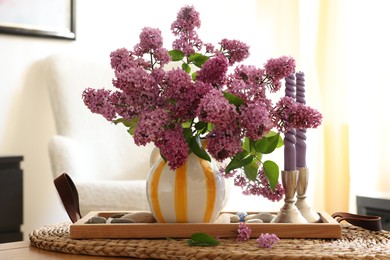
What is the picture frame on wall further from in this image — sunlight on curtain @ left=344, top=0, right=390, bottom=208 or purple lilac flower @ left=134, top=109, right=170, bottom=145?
purple lilac flower @ left=134, top=109, right=170, bottom=145

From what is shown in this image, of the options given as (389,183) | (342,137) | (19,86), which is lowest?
(389,183)

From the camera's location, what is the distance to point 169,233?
118cm

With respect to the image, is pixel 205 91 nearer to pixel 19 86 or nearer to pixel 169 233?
pixel 169 233

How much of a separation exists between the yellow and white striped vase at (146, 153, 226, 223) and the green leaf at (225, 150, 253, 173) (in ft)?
0.18

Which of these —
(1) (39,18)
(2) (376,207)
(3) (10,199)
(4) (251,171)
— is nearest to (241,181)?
(4) (251,171)

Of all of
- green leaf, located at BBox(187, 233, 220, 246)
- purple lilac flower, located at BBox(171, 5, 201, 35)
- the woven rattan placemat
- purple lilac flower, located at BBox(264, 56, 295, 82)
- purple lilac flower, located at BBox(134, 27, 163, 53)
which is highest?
purple lilac flower, located at BBox(171, 5, 201, 35)

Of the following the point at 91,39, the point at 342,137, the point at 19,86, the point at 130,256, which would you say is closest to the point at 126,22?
the point at 91,39

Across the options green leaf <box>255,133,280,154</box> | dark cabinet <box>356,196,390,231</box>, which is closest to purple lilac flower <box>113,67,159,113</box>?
green leaf <box>255,133,280,154</box>

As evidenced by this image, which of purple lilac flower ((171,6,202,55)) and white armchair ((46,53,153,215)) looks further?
white armchair ((46,53,153,215))

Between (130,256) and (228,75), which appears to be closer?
(130,256)

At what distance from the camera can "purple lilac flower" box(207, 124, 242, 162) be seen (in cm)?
112

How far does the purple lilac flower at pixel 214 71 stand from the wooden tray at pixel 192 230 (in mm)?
268

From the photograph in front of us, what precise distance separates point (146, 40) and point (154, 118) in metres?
0.21

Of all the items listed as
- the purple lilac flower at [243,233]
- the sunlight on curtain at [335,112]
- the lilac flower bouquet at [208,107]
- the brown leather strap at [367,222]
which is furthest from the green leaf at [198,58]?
the sunlight on curtain at [335,112]
